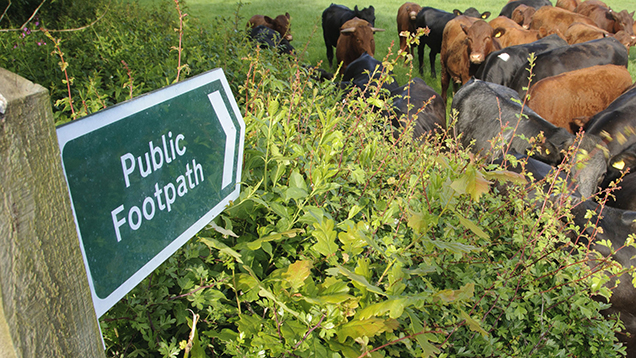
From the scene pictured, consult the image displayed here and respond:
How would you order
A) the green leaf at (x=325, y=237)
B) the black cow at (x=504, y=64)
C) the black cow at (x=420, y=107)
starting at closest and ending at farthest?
the green leaf at (x=325, y=237) < the black cow at (x=420, y=107) < the black cow at (x=504, y=64)

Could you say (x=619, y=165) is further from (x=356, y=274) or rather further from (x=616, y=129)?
(x=356, y=274)

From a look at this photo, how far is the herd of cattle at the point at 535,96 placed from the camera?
3273 mm

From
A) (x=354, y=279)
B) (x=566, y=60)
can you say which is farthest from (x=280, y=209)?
(x=566, y=60)

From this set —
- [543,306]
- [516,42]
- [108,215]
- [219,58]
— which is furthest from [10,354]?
[516,42]

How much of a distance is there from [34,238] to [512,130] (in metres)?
5.71

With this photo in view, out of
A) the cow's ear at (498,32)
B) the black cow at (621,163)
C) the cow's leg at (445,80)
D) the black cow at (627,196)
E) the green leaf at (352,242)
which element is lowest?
the cow's leg at (445,80)

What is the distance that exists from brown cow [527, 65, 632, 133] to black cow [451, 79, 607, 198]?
586 millimetres

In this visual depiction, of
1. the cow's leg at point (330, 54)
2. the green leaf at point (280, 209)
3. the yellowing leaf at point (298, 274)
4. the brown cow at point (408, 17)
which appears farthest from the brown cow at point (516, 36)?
the yellowing leaf at point (298, 274)

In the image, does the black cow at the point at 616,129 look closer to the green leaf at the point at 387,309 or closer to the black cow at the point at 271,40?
the black cow at the point at 271,40

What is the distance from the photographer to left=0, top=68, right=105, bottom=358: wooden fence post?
0.55 meters

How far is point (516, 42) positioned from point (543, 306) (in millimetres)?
10785

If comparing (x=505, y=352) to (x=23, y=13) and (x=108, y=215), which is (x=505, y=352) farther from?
(x=23, y=13)

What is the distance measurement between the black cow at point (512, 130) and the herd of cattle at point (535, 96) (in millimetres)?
17

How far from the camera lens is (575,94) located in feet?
23.4
